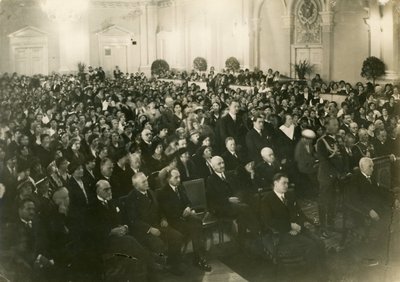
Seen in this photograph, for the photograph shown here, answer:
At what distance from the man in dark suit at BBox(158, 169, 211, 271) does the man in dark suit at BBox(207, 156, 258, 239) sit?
45cm

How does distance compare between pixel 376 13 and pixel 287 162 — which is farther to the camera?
pixel 376 13

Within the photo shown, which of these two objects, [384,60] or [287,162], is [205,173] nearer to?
[287,162]

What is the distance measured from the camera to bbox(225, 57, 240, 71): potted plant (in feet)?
65.0

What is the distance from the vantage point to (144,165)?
7.10 meters

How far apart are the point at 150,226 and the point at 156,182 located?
0.93m

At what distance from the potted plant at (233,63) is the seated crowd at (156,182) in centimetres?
996

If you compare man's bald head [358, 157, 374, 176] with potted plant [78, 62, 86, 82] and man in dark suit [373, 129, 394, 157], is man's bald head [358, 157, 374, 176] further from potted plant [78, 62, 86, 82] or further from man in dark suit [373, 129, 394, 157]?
potted plant [78, 62, 86, 82]

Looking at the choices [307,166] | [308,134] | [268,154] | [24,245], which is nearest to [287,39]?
[308,134]

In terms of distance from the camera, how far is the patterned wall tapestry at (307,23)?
17.2m

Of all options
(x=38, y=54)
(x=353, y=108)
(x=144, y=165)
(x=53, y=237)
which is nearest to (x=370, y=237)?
(x=144, y=165)

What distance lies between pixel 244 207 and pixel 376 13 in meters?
9.11

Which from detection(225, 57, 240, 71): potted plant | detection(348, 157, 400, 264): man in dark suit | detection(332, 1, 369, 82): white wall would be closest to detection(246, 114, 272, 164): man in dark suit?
detection(348, 157, 400, 264): man in dark suit

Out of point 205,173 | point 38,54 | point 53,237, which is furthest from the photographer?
point 38,54

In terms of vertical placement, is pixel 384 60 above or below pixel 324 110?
above
